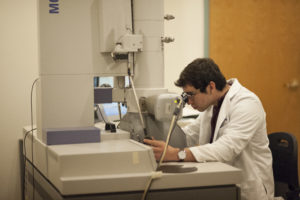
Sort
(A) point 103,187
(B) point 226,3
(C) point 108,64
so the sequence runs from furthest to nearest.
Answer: (B) point 226,3 < (C) point 108,64 < (A) point 103,187

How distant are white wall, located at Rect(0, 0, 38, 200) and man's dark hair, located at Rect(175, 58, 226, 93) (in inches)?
62.3

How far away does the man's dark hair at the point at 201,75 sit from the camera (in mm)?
1805

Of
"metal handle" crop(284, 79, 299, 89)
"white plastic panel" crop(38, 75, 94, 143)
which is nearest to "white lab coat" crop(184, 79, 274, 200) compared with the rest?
"white plastic panel" crop(38, 75, 94, 143)

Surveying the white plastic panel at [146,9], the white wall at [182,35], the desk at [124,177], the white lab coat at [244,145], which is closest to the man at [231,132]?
the white lab coat at [244,145]

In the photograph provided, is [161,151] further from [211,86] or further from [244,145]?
[211,86]

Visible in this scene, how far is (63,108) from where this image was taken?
1695 mm

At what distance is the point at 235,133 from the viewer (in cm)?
165

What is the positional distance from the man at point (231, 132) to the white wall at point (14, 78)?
157cm

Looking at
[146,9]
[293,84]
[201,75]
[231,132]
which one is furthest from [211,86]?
[293,84]

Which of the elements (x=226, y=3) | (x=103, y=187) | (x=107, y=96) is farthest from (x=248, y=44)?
(x=103, y=187)

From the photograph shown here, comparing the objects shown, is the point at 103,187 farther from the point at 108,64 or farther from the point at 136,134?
the point at 108,64

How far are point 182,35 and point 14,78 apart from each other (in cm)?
146

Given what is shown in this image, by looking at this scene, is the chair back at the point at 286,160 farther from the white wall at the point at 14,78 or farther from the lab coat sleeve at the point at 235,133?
the white wall at the point at 14,78

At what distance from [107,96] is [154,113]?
307 millimetres
